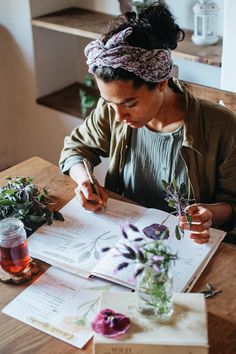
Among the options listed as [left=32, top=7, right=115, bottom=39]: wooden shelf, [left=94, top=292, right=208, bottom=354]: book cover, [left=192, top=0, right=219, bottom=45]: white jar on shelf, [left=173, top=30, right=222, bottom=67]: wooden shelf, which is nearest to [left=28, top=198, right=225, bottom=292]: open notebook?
[left=94, top=292, right=208, bottom=354]: book cover

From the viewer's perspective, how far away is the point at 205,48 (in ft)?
7.64

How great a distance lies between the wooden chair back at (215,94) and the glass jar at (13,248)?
76cm

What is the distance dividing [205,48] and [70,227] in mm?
1118

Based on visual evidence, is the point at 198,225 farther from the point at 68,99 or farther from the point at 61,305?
the point at 68,99

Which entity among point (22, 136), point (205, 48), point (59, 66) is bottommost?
point (22, 136)

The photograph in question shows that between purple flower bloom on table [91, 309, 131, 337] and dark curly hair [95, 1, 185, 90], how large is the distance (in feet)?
2.03

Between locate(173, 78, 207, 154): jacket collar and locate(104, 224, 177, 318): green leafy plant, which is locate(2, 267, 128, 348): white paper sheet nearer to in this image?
locate(104, 224, 177, 318): green leafy plant

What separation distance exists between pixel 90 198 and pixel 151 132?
29cm

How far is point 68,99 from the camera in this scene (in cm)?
300

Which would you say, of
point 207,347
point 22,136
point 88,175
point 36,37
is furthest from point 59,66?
point 207,347

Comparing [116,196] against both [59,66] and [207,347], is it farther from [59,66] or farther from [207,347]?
[59,66]

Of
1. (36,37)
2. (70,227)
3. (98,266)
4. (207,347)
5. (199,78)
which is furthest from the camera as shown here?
(36,37)

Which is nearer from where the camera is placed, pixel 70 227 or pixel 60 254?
pixel 60 254

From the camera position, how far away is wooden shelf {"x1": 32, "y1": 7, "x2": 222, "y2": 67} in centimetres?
225
